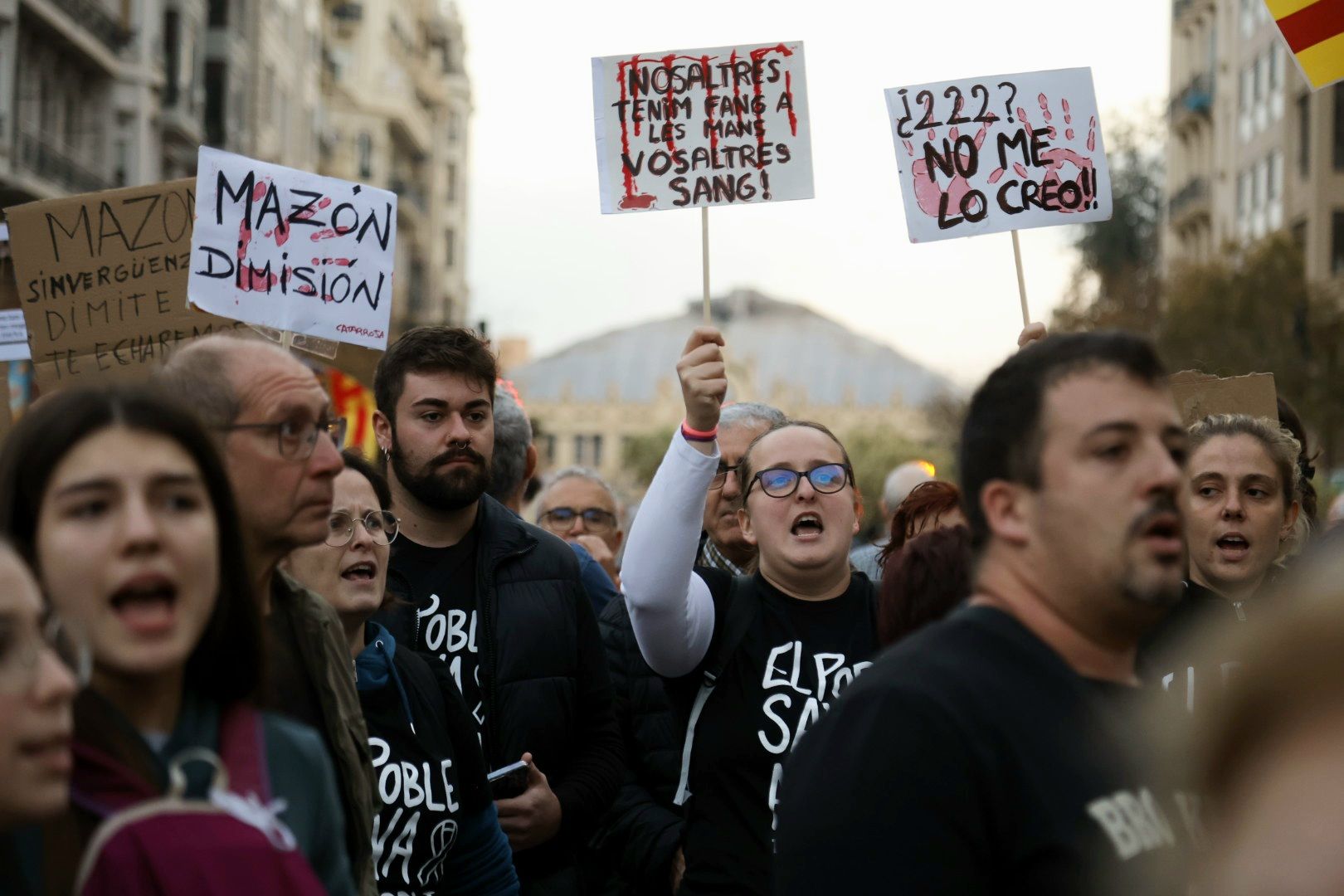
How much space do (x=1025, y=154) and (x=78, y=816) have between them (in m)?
4.49

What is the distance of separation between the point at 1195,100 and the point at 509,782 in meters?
54.5

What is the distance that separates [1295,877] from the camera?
5.98 feet

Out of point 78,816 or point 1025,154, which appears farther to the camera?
point 1025,154

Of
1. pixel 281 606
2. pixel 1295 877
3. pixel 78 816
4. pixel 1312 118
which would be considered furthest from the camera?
pixel 1312 118

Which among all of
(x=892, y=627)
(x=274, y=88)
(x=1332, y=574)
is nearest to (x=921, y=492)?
(x=892, y=627)

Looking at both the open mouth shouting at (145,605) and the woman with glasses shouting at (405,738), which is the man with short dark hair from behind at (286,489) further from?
the open mouth shouting at (145,605)

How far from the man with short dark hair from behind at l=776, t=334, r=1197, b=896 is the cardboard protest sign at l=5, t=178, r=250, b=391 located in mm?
3709

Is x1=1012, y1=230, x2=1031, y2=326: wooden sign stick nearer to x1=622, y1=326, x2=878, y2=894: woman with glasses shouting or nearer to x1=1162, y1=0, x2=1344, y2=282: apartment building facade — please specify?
x1=622, y1=326, x2=878, y2=894: woman with glasses shouting

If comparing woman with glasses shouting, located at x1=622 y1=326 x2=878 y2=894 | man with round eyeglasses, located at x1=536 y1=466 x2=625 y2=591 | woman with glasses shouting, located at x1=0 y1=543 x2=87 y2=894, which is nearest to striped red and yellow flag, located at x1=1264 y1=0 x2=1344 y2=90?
woman with glasses shouting, located at x1=622 y1=326 x2=878 y2=894

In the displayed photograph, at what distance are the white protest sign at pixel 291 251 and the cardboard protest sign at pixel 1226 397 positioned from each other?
9.17 feet

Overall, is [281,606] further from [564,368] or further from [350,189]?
[564,368]

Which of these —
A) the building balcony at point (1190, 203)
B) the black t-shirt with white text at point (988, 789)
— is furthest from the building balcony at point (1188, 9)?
the black t-shirt with white text at point (988, 789)

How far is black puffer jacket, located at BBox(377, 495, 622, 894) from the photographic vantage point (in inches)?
215

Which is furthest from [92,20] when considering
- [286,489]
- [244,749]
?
[244,749]
